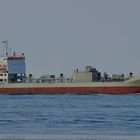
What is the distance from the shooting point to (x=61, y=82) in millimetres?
91812

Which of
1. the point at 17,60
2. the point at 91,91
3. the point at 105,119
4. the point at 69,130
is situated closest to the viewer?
the point at 69,130

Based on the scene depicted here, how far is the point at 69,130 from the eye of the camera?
2950cm

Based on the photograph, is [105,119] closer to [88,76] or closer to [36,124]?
[36,124]

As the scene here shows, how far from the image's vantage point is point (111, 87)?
280ft

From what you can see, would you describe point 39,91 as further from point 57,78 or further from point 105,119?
point 105,119

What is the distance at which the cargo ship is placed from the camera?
281 feet

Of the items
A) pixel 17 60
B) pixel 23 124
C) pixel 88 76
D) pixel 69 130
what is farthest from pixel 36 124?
pixel 17 60

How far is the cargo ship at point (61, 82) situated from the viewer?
85625mm

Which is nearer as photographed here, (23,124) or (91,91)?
(23,124)

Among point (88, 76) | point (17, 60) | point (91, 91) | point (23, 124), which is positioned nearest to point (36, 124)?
point (23, 124)

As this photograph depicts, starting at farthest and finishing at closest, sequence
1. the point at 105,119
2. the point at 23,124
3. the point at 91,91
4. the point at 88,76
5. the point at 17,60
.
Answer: the point at 17,60, the point at 88,76, the point at 91,91, the point at 105,119, the point at 23,124

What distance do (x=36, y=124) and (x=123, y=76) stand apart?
64.6 meters

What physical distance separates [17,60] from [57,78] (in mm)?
7487

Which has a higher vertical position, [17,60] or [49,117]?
[17,60]
